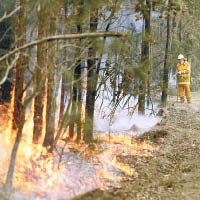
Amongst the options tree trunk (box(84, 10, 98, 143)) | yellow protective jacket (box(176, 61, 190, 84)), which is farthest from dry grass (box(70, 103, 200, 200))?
yellow protective jacket (box(176, 61, 190, 84))

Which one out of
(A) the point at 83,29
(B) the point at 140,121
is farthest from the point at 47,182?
(B) the point at 140,121

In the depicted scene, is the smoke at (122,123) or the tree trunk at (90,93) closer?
the tree trunk at (90,93)

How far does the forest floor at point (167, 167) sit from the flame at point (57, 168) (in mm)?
275

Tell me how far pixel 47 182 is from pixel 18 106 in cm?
257

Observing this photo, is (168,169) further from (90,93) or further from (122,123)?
(122,123)

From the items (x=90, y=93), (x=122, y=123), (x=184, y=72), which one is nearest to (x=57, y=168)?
(x=90, y=93)

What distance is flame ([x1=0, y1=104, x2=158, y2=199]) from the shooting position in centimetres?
553

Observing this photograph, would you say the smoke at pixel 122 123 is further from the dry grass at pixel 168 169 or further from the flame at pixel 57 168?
the flame at pixel 57 168

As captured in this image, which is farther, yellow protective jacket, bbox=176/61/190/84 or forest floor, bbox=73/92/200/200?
yellow protective jacket, bbox=176/61/190/84

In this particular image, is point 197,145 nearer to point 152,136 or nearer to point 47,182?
point 152,136

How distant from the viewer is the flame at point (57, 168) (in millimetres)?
5527

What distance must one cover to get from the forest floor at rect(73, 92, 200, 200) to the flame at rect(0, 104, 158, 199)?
0.28 m

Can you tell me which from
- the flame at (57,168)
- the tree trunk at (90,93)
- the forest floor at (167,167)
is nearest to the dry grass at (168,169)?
the forest floor at (167,167)

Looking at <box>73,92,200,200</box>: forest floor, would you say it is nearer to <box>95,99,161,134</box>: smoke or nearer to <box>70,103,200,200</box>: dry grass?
<box>70,103,200,200</box>: dry grass
